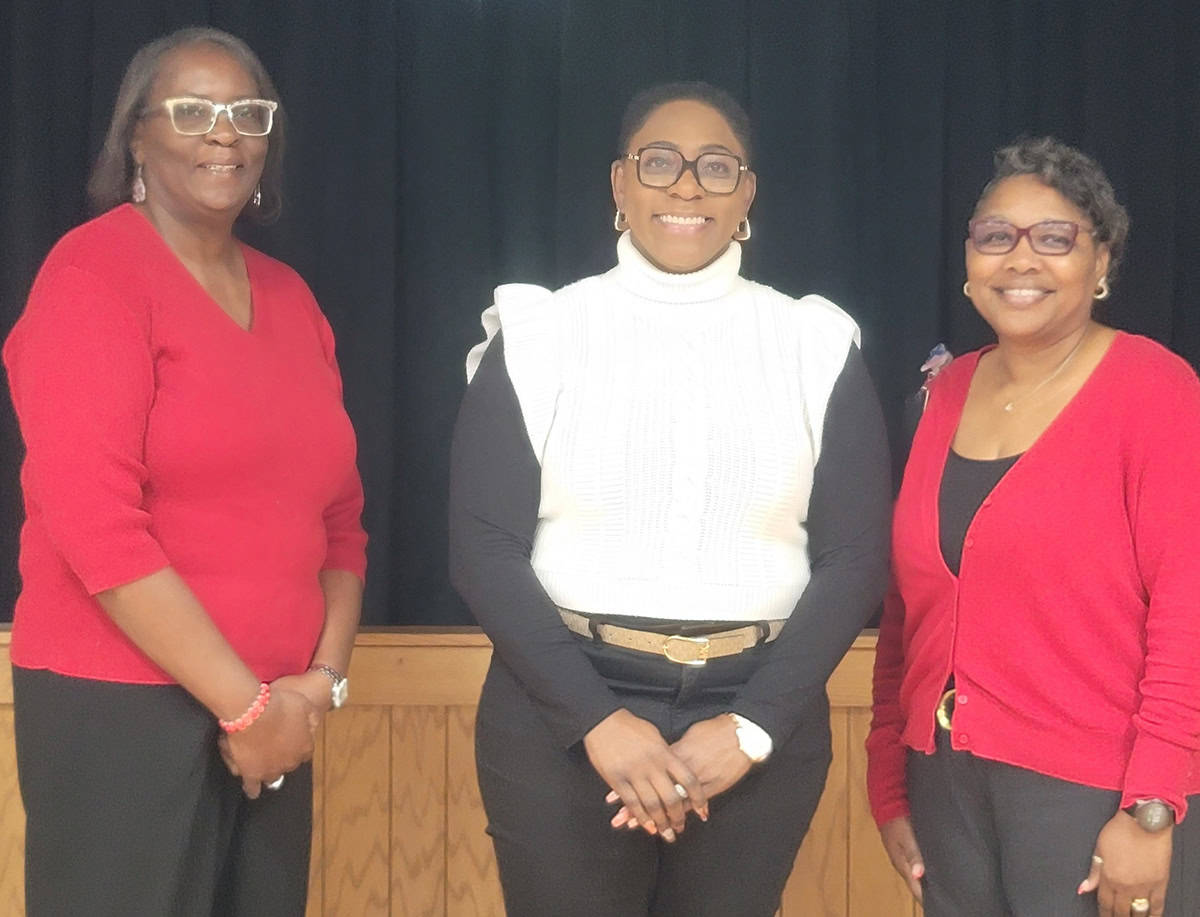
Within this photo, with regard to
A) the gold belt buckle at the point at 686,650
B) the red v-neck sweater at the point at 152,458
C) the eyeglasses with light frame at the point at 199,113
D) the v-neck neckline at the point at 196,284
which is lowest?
the gold belt buckle at the point at 686,650

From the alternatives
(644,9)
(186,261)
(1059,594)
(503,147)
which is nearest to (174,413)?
(186,261)

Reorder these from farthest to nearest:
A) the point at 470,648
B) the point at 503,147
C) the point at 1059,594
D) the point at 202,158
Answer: the point at 503,147
the point at 470,648
the point at 202,158
the point at 1059,594

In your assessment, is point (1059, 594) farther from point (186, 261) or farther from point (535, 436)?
point (186, 261)

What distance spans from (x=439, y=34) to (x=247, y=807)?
5.52 ft

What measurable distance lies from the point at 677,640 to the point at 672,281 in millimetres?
492

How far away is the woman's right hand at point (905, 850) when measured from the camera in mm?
1756

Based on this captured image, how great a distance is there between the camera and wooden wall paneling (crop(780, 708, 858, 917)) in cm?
262

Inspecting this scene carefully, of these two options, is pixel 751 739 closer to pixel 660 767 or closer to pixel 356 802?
pixel 660 767

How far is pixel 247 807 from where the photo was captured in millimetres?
1734

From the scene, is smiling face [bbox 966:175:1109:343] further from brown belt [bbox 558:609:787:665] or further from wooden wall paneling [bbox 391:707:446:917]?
wooden wall paneling [bbox 391:707:446:917]

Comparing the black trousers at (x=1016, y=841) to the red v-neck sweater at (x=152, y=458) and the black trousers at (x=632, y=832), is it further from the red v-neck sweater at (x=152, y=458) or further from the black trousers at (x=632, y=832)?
the red v-neck sweater at (x=152, y=458)

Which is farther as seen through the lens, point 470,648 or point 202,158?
point 470,648

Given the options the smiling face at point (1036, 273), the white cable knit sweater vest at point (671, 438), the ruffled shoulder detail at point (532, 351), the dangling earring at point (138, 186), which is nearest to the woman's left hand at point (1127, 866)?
the white cable knit sweater vest at point (671, 438)

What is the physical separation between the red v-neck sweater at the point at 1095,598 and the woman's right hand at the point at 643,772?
1.14ft
